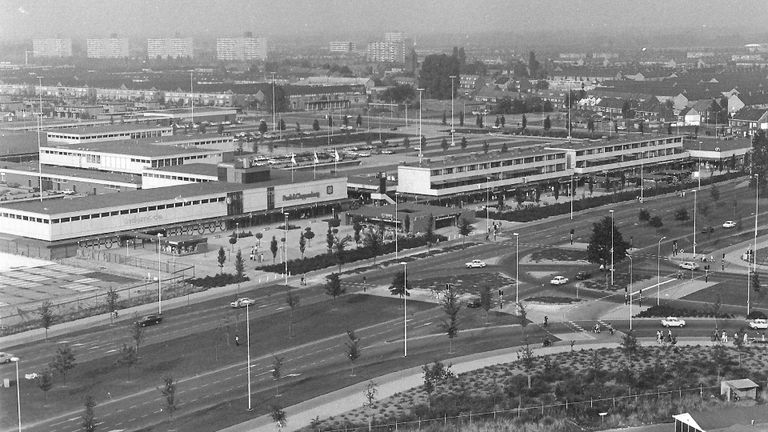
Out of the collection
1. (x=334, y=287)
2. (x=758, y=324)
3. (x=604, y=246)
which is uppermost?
(x=604, y=246)

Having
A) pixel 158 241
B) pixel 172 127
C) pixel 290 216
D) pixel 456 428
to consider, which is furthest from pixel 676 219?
pixel 172 127

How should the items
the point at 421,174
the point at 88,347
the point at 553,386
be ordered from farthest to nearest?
the point at 421,174, the point at 88,347, the point at 553,386

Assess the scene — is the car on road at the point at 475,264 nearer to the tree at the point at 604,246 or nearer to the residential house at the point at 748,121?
the tree at the point at 604,246

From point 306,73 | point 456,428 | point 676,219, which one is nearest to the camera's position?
point 456,428

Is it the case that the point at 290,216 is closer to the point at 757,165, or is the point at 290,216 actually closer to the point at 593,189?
the point at 593,189

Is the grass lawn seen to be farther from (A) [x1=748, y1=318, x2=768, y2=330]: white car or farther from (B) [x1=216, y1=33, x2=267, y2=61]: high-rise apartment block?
(B) [x1=216, y1=33, x2=267, y2=61]: high-rise apartment block

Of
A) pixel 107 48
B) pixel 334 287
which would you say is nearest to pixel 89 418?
pixel 334 287

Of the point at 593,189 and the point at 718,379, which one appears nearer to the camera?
the point at 718,379

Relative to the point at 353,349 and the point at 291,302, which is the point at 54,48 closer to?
the point at 291,302
